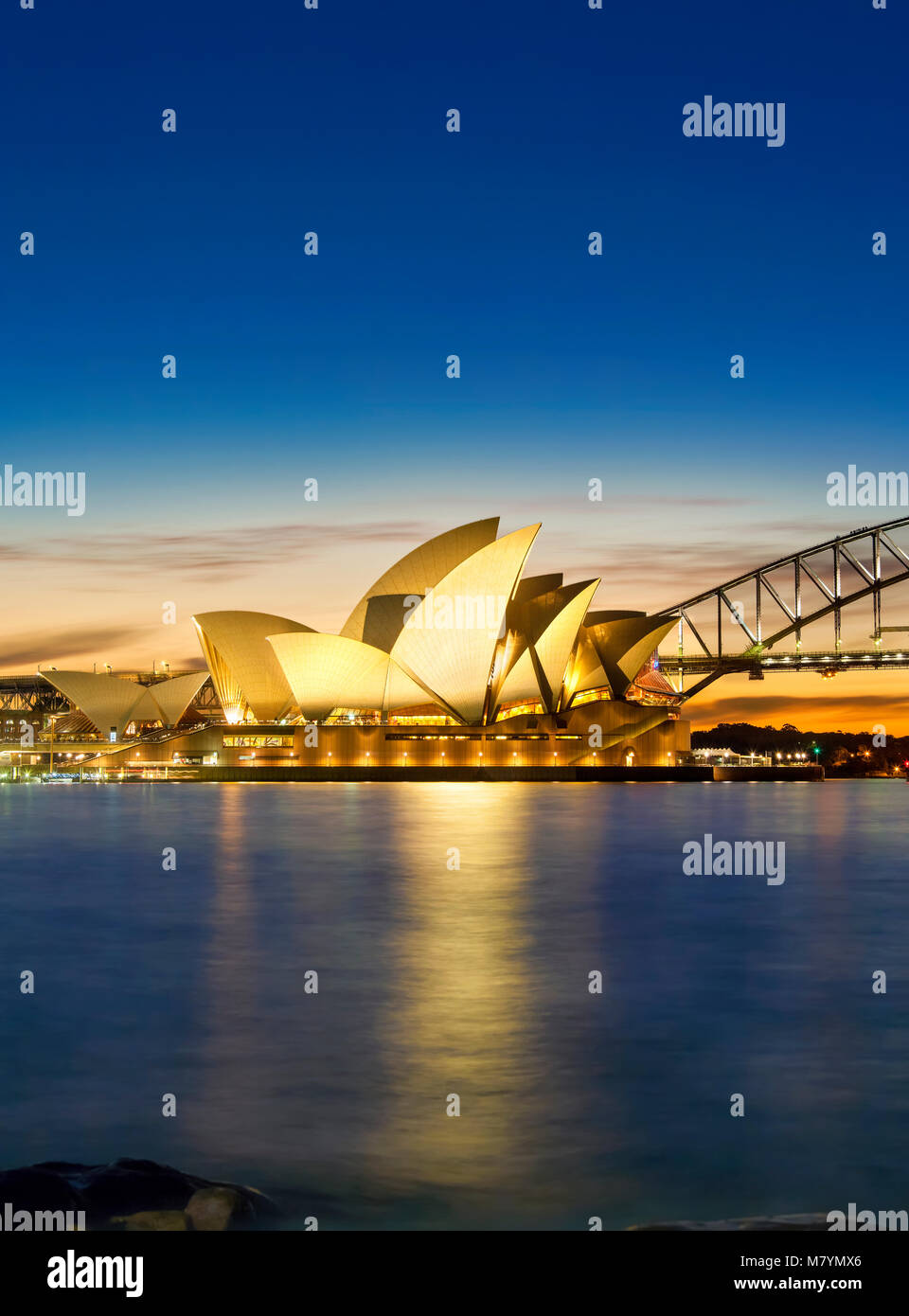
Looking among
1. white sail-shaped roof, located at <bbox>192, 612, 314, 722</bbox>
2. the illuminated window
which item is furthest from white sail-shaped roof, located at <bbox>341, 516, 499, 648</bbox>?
the illuminated window

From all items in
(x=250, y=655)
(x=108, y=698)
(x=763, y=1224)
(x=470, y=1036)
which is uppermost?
(x=250, y=655)

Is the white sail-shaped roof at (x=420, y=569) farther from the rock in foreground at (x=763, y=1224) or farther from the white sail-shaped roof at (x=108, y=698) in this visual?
the rock in foreground at (x=763, y=1224)

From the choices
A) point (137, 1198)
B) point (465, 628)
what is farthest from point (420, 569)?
point (137, 1198)

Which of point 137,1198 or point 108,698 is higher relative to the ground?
point 108,698

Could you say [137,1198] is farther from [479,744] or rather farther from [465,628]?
[479,744]

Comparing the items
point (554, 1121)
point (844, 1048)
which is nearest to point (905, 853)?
point (844, 1048)
